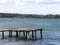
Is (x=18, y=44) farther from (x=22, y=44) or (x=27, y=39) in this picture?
(x=27, y=39)

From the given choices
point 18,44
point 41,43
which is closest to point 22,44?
point 18,44

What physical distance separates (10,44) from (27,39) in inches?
237

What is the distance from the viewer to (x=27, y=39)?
184 ft

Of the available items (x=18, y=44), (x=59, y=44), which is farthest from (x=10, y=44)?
(x=59, y=44)

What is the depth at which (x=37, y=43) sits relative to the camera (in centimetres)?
5316

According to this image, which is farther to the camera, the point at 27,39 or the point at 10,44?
the point at 27,39

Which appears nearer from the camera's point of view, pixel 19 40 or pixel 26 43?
pixel 26 43

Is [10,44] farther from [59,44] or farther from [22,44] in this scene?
[59,44]

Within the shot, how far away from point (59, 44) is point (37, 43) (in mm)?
4118

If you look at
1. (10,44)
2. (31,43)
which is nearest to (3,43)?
(10,44)

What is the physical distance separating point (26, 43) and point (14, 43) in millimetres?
2241

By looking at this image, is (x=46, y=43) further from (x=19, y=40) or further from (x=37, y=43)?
(x=19, y=40)

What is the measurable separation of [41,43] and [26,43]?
3.24 m

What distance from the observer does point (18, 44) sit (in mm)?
51156
